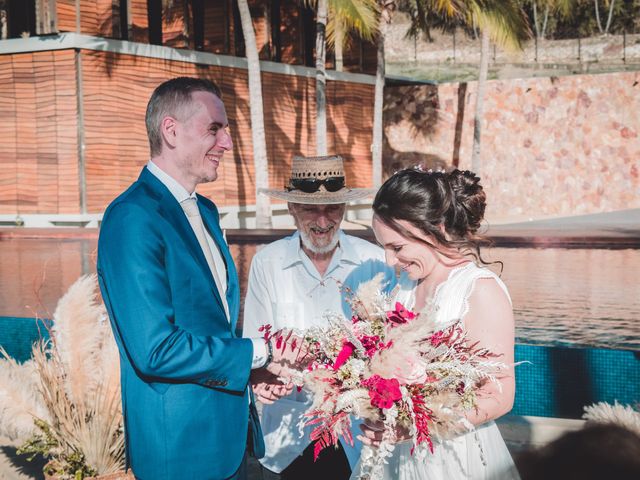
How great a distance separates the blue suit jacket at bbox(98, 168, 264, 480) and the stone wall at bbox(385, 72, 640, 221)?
21.5 m

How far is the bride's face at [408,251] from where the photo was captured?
2.53 m

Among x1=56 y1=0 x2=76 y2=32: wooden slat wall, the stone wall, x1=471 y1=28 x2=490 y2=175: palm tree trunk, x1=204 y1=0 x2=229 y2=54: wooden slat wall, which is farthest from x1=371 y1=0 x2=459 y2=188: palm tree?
x1=56 y1=0 x2=76 y2=32: wooden slat wall

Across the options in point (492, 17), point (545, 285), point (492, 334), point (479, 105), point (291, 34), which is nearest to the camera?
point (492, 334)

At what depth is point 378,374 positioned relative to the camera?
2.05m

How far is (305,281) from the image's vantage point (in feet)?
11.0

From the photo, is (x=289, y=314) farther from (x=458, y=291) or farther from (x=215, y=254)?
(x=458, y=291)

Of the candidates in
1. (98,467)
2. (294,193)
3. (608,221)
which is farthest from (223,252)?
(608,221)

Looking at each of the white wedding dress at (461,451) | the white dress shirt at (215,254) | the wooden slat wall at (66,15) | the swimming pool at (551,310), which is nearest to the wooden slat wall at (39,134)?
the wooden slat wall at (66,15)

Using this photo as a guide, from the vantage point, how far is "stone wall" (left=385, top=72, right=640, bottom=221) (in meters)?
23.4

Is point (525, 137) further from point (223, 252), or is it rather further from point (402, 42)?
point (402, 42)

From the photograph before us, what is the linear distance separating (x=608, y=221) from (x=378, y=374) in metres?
18.5

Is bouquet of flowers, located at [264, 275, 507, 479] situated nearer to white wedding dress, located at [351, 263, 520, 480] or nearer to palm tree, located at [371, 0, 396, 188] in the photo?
white wedding dress, located at [351, 263, 520, 480]

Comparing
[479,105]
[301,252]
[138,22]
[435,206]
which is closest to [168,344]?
[435,206]

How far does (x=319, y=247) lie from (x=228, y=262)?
36.2 inches
